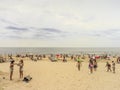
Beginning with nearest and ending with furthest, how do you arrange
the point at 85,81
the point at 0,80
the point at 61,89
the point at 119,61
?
1. the point at 61,89
2. the point at 0,80
3. the point at 85,81
4. the point at 119,61

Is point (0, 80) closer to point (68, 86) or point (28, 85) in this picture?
point (28, 85)

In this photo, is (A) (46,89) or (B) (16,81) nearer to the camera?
(A) (46,89)

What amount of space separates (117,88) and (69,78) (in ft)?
17.2

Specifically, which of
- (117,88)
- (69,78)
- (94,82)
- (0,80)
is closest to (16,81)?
(0,80)

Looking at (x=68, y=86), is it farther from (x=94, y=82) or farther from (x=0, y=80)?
(x=0, y=80)

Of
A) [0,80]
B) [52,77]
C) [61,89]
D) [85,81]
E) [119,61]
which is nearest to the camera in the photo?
[61,89]

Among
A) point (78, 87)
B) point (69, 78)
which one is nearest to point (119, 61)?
point (69, 78)

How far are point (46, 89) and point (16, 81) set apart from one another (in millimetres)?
3503

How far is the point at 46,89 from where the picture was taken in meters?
17.6

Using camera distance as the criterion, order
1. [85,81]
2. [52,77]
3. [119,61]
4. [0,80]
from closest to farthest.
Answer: [0,80], [85,81], [52,77], [119,61]

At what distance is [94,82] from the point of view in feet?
66.7

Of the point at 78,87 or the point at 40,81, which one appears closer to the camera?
the point at 78,87

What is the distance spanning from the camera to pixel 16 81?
19875 mm

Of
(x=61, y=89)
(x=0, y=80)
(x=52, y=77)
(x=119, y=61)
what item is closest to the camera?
(x=61, y=89)
